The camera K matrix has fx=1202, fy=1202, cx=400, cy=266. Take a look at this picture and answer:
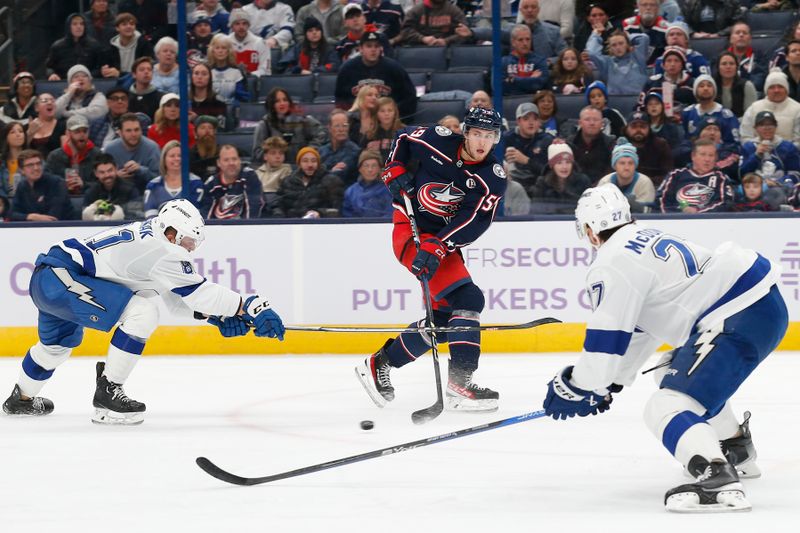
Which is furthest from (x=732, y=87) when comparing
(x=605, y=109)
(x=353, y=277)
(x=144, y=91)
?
(x=144, y=91)

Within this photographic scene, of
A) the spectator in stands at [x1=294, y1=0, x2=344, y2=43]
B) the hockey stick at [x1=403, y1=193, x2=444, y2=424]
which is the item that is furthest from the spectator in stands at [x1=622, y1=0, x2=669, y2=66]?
the hockey stick at [x1=403, y1=193, x2=444, y2=424]

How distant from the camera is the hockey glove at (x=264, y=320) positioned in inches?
185

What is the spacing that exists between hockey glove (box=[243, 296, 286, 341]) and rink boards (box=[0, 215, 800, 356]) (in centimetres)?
226

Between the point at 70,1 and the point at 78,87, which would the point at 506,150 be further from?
the point at 70,1

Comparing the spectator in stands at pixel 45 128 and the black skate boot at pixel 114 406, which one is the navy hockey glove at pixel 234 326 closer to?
the black skate boot at pixel 114 406

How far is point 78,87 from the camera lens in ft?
26.7

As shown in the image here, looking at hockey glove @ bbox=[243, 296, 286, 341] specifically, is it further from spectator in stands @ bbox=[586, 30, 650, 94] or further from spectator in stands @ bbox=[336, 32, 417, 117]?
spectator in stands @ bbox=[586, 30, 650, 94]

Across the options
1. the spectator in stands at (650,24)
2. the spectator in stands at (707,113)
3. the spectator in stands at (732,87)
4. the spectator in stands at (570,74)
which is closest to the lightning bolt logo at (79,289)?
the spectator in stands at (570,74)

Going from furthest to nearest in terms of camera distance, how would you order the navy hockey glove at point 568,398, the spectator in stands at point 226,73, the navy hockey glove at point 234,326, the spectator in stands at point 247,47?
the spectator in stands at point 247,47
the spectator in stands at point 226,73
the navy hockey glove at point 234,326
the navy hockey glove at point 568,398

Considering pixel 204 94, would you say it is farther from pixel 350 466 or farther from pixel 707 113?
pixel 350 466

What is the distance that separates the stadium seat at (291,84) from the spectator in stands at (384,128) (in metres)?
0.69

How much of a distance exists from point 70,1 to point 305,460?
5.84m

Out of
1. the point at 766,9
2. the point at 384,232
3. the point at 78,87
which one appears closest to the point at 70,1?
the point at 78,87

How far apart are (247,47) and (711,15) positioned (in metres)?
3.23
